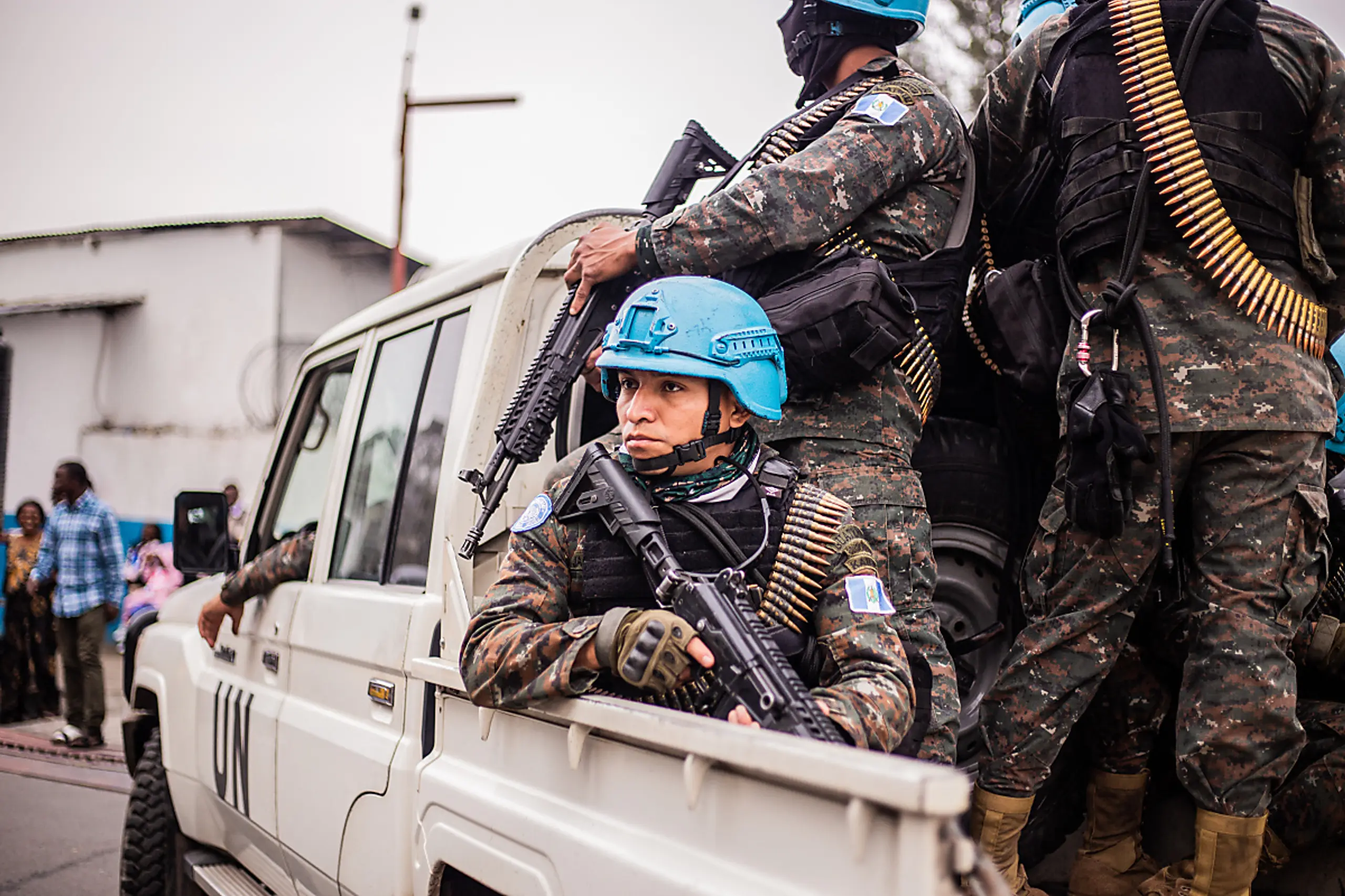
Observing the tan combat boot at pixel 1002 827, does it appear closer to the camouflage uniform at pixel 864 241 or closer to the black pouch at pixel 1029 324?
the camouflage uniform at pixel 864 241

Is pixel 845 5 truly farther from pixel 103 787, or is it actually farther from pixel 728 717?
pixel 103 787

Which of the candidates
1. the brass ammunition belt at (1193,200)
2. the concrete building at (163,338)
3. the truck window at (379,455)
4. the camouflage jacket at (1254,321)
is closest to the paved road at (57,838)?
the truck window at (379,455)

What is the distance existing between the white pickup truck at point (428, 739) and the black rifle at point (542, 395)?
0.25 ft

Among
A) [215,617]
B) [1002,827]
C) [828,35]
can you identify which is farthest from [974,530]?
[215,617]

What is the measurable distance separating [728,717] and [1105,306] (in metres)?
1.36

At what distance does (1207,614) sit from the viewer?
2199mm

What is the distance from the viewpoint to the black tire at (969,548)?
281cm

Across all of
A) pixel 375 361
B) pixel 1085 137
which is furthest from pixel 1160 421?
pixel 375 361

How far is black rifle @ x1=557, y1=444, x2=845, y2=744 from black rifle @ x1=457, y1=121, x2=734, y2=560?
1.49 ft

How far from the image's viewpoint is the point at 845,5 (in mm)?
2545

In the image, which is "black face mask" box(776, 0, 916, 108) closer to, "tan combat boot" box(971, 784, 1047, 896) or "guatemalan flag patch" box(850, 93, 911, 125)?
"guatemalan flag patch" box(850, 93, 911, 125)

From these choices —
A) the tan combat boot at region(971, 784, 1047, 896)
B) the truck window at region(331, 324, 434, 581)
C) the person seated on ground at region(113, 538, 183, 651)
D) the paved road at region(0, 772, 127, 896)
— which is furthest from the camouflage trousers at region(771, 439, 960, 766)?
the person seated on ground at region(113, 538, 183, 651)

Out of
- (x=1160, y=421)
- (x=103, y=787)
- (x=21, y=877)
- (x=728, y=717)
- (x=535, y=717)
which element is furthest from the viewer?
(x=103, y=787)

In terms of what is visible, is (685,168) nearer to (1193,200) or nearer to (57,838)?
(1193,200)
